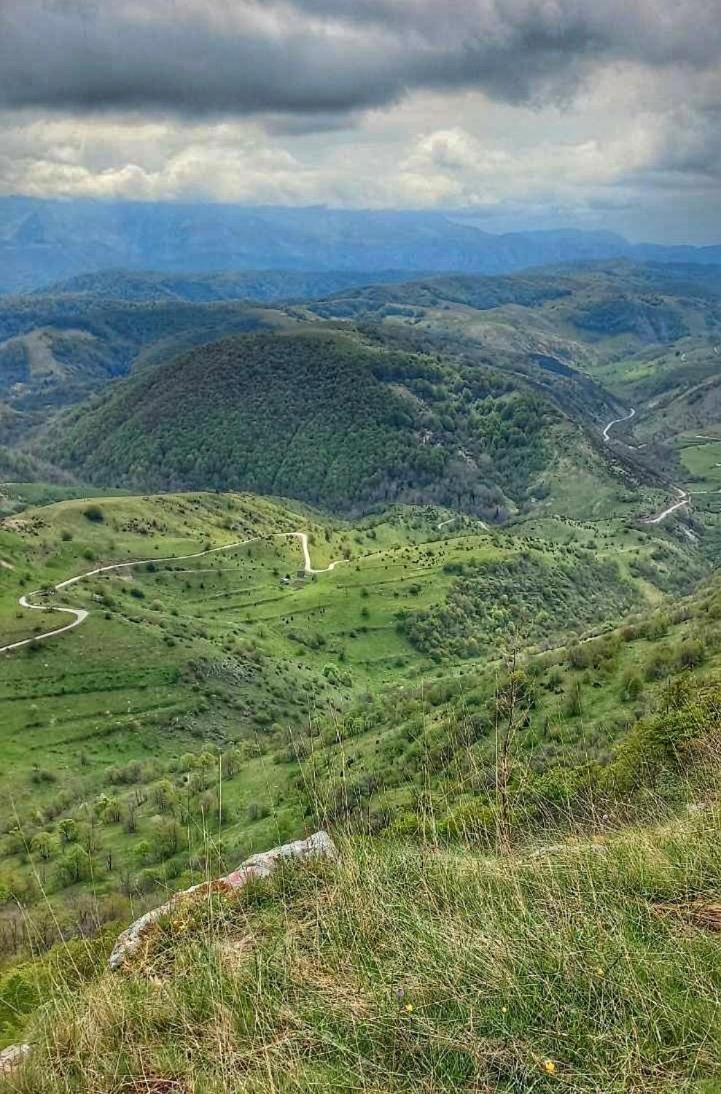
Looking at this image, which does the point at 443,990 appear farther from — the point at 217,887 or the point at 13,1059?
the point at 217,887

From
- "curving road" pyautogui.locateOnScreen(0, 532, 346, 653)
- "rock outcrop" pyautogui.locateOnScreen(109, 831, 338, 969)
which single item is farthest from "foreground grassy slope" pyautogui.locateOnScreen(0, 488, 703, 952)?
"curving road" pyautogui.locateOnScreen(0, 532, 346, 653)

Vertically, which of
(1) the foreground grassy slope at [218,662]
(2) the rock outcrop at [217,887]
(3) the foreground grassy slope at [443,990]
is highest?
(3) the foreground grassy slope at [443,990]

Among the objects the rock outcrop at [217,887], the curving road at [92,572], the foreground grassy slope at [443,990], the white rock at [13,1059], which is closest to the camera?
the foreground grassy slope at [443,990]

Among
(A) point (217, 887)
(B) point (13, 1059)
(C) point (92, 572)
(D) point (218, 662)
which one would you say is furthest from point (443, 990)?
(C) point (92, 572)

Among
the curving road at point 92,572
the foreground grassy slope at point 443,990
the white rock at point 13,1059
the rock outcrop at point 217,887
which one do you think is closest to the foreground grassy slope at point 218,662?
the rock outcrop at point 217,887

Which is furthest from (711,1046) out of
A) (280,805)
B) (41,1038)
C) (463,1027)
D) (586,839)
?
(280,805)

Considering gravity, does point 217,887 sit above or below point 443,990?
below

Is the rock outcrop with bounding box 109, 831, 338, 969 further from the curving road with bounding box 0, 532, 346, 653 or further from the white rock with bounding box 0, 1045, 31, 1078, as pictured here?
the curving road with bounding box 0, 532, 346, 653

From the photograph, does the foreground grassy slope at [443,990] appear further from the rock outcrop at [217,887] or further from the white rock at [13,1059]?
the rock outcrop at [217,887]
